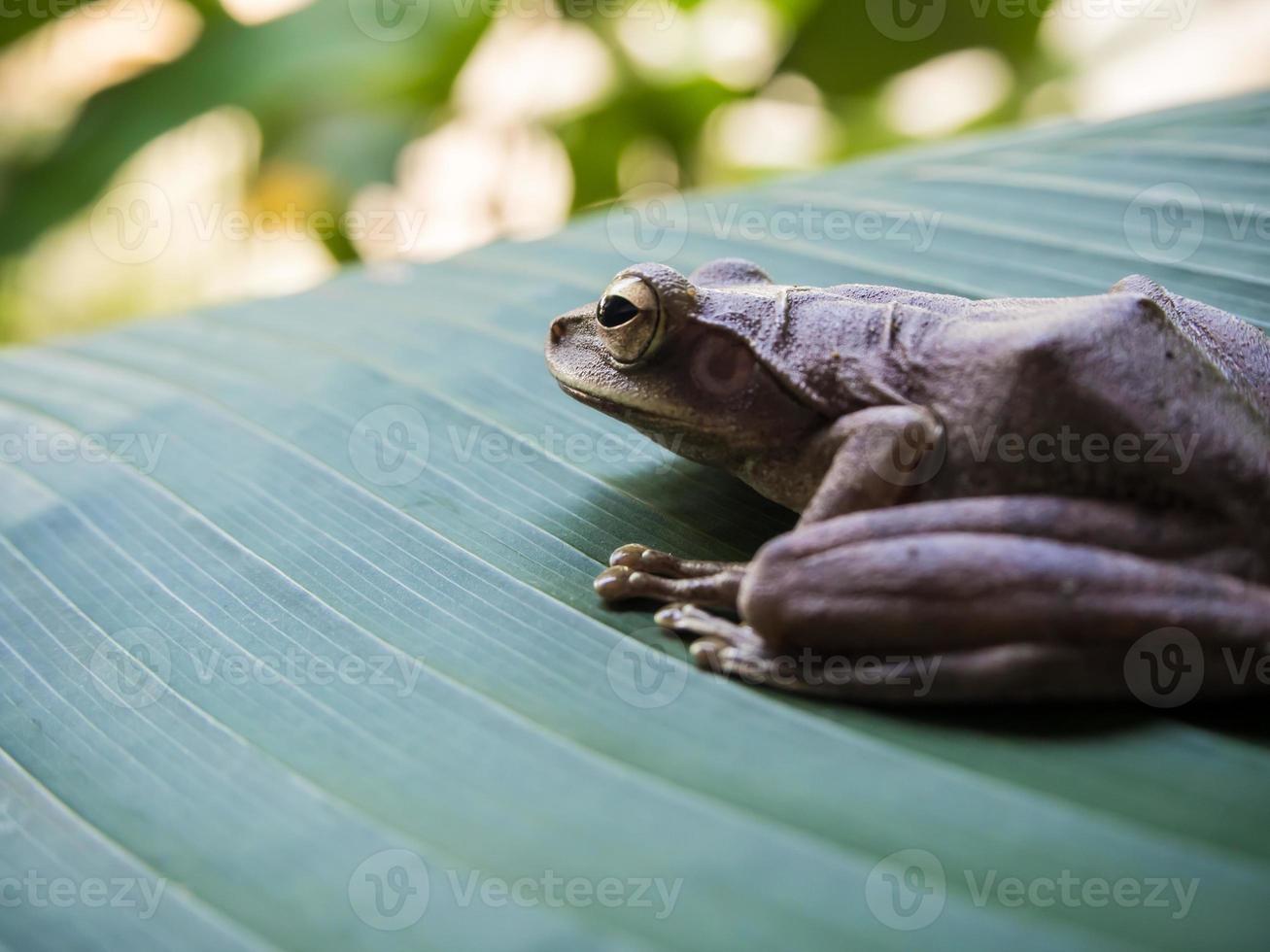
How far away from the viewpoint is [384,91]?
14.7 ft

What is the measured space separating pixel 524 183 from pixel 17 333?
270 centimetres

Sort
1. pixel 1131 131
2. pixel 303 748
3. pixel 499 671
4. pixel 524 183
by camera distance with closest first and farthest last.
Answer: pixel 303 748, pixel 499 671, pixel 1131 131, pixel 524 183

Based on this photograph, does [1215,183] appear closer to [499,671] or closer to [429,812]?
[499,671]

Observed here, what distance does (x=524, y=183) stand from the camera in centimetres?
521

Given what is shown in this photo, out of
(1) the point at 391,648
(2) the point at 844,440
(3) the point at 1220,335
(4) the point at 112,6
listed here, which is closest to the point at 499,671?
(1) the point at 391,648
